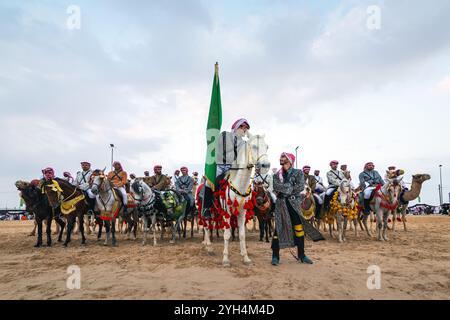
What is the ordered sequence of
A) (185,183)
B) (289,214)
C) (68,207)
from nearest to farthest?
(289,214)
(68,207)
(185,183)

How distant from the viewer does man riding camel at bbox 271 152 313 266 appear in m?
6.75

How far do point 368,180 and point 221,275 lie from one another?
9.29 metres

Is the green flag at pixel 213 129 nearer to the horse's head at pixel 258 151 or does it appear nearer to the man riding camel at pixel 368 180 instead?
the horse's head at pixel 258 151

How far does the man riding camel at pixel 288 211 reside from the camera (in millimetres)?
6746

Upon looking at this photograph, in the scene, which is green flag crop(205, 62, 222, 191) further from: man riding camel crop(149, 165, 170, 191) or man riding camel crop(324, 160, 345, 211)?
man riding camel crop(324, 160, 345, 211)

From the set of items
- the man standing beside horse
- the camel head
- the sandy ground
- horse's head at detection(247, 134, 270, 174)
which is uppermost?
horse's head at detection(247, 134, 270, 174)

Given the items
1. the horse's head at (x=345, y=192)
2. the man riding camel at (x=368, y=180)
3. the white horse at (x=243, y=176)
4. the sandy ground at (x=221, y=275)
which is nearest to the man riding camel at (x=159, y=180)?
the sandy ground at (x=221, y=275)

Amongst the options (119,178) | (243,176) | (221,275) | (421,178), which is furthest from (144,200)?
(421,178)

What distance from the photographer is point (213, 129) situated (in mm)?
7742

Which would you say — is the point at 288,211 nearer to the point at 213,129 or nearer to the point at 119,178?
the point at 213,129

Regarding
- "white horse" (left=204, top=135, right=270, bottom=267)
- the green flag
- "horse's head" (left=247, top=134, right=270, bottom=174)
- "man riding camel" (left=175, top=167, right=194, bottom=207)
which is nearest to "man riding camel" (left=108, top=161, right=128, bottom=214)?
"man riding camel" (left=175, top=167, right=194, bottom=207)

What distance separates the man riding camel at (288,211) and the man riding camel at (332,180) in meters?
5.27

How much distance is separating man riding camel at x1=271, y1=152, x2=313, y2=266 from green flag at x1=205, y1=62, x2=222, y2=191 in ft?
5.36
